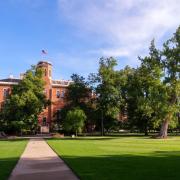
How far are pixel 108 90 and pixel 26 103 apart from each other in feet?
53.2

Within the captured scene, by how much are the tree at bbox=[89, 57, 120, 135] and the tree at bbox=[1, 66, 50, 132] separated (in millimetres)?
11339

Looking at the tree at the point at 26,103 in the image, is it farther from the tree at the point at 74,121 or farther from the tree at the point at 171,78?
the tree at the point at 171,78

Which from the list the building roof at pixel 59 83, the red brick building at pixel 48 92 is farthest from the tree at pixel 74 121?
the building roof at pixel 59 83

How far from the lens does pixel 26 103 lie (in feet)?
241

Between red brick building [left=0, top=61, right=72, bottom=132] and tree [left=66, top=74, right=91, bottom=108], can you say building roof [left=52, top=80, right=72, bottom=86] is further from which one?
tree [left=66, top=74, right=91, bottom=108]

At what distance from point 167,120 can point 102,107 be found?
19249 millimetres

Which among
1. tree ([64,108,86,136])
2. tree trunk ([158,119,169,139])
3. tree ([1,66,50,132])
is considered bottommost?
tree trunk ([158,119,169,139])

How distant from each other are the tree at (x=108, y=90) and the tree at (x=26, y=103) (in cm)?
1134

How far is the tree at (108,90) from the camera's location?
77750 millimetres

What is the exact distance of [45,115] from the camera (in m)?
102

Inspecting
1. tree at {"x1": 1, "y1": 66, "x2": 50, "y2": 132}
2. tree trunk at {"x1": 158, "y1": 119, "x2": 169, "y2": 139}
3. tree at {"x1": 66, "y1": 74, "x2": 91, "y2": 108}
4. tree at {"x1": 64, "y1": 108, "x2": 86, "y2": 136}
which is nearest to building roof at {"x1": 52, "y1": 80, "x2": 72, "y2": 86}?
tree at {"x1": 66, "y1": 74, "x2": 91, "y2": 108}

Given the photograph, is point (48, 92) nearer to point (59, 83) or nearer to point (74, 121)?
point (59, 83)

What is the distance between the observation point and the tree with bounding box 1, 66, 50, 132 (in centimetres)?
7306

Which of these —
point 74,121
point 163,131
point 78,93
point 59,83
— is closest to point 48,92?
point 59,83
